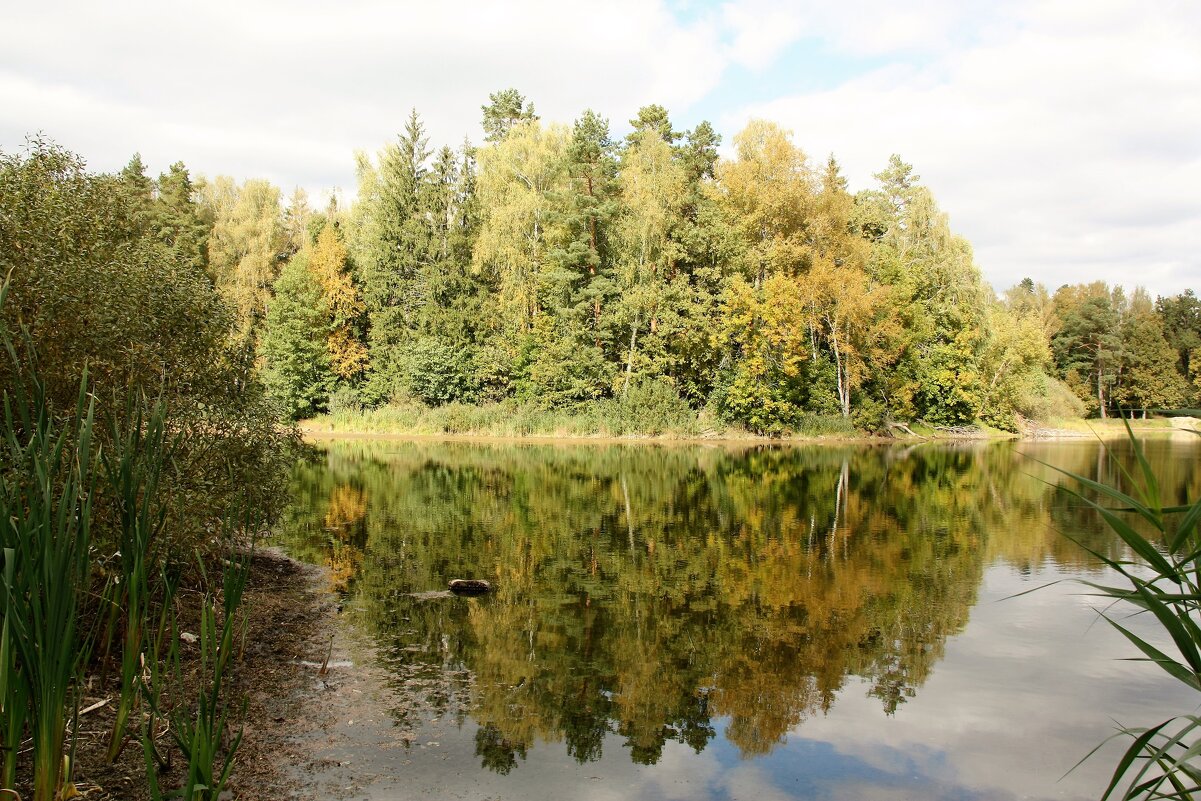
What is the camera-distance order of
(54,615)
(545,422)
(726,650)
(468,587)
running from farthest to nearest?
(545,422) → (468,587) → (726,650) → (54,615)

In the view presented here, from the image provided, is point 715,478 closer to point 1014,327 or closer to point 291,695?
point 291,695

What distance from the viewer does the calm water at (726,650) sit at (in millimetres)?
6062

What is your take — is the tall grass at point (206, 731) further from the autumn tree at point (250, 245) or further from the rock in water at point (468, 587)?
the autumn tree at point (250, 245)

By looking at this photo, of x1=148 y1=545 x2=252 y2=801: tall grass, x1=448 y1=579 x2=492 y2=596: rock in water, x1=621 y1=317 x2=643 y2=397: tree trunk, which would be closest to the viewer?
x1=148 y1=545 x2=252 y2=801: tall grass

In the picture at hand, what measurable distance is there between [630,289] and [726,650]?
31433 millimetres

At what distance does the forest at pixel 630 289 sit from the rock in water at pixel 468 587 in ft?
91.9

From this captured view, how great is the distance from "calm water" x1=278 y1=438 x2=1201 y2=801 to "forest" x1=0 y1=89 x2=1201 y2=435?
20006 millimetres

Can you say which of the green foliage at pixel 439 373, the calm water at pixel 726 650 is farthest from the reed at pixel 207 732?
the green foliage at pixel 439 373

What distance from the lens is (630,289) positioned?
39.1 metres

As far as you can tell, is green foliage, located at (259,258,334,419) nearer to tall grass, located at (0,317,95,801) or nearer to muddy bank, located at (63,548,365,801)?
muddy bank, located at (63,548,365,801)

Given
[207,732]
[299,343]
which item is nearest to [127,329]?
[207,732]

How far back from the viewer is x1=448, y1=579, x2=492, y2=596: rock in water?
428 inches

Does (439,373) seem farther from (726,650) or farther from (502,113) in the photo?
(726,650)

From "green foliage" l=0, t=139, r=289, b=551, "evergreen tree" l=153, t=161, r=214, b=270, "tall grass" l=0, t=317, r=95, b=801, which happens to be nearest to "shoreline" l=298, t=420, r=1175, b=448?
"evergreen tree" l=153, t=161, r=214, b=270
